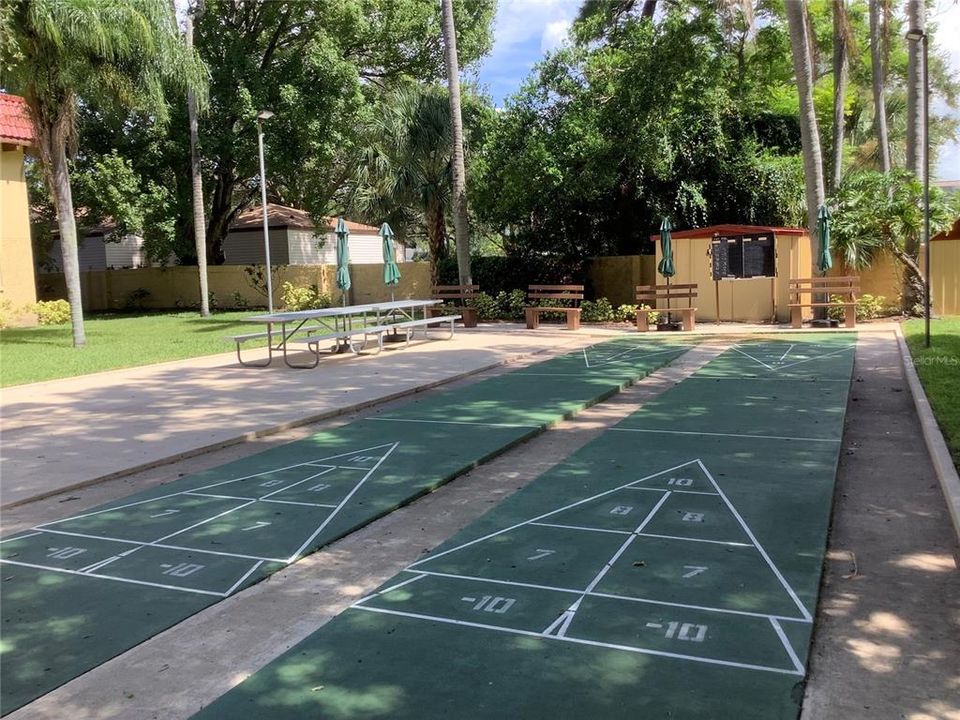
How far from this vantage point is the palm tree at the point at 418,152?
25.5 metres

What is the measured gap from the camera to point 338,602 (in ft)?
14.7

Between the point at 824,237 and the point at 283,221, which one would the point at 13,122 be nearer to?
the point at 283,221

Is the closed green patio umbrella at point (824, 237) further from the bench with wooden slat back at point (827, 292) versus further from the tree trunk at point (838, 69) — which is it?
the tree trunk at point (838, 69)

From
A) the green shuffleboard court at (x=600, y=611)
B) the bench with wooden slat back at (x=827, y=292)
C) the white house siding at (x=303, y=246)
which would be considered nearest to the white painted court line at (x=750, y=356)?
the bench with wooden slat back at (x=827, y=292)

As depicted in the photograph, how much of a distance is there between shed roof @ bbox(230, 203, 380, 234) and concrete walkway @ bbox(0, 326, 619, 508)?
19.2 meters

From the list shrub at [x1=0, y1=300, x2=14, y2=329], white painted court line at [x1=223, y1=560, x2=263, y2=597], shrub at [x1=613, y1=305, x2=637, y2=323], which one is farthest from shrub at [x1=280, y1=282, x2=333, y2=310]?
white painted court line at [x1=223, y1=560, x2=263, y2=597]

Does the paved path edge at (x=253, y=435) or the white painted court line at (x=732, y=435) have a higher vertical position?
the paved path edge at (x=253, y=435)

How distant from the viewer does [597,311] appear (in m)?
21.7

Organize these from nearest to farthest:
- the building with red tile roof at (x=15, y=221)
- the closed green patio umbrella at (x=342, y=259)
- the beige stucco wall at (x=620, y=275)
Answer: the closed green patio umbrella at (x=342, y=259) → the beige stucco wall at (x=620, y=275) → the building with red tile roof at (x=15, y=221)

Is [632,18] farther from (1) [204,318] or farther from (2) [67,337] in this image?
(2) [67,337]

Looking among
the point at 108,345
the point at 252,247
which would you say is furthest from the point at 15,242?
the point at 252,247

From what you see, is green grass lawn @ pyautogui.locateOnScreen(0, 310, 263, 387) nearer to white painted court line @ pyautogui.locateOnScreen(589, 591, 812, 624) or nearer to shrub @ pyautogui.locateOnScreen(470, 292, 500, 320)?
shrub @ pyautogui.locateOnScreen(470, 292, 500, 320)

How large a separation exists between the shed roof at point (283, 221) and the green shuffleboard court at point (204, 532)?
82.7 ft

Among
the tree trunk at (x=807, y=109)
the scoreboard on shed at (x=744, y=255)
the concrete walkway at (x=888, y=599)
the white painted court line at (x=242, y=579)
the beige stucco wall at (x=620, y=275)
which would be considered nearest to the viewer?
the concrete walkway at (x=888, y=599)
